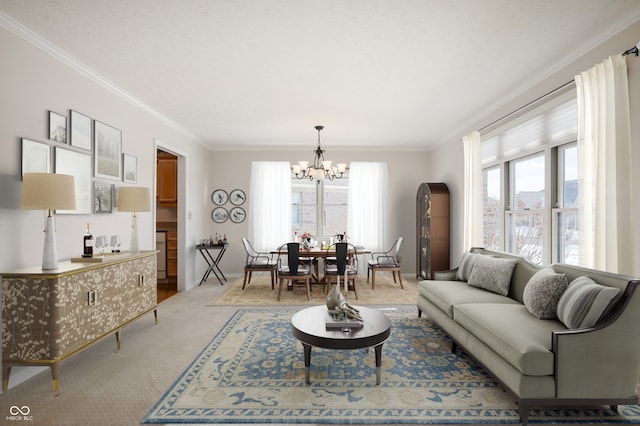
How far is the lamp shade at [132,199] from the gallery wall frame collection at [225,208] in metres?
3.33

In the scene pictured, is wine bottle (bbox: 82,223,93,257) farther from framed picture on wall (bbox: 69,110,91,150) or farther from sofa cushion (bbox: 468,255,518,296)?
sofa cushion (bbox: 468,255,518,296)

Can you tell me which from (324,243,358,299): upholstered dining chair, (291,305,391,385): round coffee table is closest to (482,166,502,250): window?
(324,243,358,299): upholstered dining chair

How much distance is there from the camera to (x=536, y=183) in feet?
13.1

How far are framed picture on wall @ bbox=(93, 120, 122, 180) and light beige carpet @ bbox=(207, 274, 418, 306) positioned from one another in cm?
228

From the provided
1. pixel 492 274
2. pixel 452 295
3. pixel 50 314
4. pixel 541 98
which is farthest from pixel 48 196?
pixel 541 98

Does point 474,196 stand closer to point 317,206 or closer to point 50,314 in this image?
point 317,206

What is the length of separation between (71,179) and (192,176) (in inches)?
140

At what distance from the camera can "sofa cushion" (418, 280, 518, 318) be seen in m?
3.18

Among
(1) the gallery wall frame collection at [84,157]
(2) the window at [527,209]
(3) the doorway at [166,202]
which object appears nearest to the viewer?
(1) the gallery wall frame collection at [84,157]

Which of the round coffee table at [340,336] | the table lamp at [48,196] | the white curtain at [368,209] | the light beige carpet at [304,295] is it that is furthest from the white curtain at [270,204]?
the table lamp at [48,196]

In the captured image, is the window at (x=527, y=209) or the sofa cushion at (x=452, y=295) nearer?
the sofa cushion at (x=452, y=295)

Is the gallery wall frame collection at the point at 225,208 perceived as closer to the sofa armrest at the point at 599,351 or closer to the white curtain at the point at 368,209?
the white curtain at the point at 368,209

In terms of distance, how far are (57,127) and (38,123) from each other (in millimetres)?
187

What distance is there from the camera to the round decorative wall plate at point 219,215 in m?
7.09
